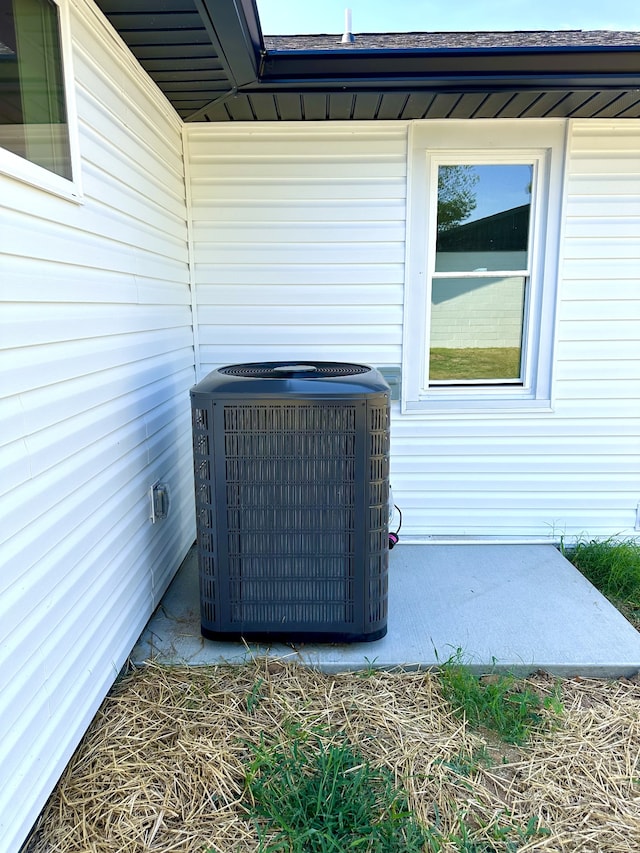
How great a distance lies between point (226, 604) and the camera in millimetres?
2246

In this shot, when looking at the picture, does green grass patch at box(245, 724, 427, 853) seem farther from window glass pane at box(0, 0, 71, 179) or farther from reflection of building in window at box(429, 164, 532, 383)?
reflection of building in window at box(429, 164, 532, 383)

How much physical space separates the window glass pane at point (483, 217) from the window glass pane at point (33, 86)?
213 cm

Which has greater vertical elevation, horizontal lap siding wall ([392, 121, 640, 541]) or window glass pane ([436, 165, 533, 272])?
window glass pane ([436, 165, 533, 272])

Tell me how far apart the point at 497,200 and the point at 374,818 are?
121 inches

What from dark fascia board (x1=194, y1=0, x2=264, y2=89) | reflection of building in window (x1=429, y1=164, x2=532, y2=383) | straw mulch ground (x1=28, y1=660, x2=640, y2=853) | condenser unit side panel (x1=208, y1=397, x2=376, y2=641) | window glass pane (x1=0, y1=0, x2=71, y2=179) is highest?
dark fascia board (x1=194, y1=0, x2=264, y2=89)

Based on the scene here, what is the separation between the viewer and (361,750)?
1807 millimetres

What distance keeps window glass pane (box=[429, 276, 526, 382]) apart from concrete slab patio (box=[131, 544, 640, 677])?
115cm

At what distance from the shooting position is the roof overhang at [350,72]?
2061mm

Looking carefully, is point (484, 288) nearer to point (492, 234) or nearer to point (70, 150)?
point (492, 234)

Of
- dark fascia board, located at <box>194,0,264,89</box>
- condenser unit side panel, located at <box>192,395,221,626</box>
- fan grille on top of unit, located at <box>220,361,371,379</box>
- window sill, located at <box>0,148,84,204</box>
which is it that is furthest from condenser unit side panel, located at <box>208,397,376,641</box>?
dark fascia board, located at <box>194,0,264,89</box>

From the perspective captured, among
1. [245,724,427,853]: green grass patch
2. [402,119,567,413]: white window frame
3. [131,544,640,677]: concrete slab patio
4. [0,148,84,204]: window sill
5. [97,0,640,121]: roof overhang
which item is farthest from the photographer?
[402,119,567,413]: white window frame

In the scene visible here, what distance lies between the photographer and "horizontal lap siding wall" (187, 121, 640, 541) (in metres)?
3.10

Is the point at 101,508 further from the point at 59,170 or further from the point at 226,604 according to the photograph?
the point at 59,170

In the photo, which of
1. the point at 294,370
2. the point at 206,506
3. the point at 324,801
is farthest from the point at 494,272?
the point at 324,801
